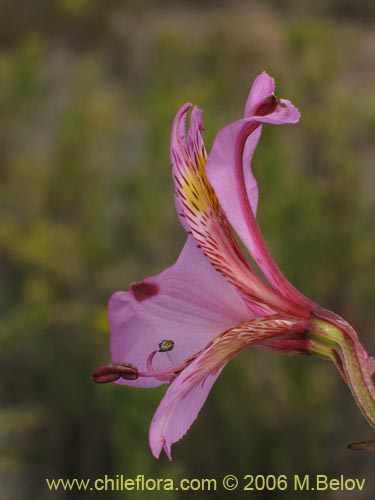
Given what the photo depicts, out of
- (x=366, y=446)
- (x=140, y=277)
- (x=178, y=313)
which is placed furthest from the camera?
(x=140, y=277)

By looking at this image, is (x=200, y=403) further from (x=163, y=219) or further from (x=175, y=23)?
(x=175, y=23)

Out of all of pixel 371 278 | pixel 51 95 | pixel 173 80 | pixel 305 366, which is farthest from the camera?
pixel 51 95

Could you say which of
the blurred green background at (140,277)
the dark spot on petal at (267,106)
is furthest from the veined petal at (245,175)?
the blurred green background at (140,277)

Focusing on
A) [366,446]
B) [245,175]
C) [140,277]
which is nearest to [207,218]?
[245,175]

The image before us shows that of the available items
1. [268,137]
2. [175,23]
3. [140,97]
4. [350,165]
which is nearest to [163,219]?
[268,137]

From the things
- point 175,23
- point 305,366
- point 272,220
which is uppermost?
point 175,23

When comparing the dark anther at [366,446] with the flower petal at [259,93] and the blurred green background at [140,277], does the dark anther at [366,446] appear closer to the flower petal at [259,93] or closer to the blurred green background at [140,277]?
the flower petal at [259,93]

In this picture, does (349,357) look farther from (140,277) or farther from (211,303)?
(140,277)
